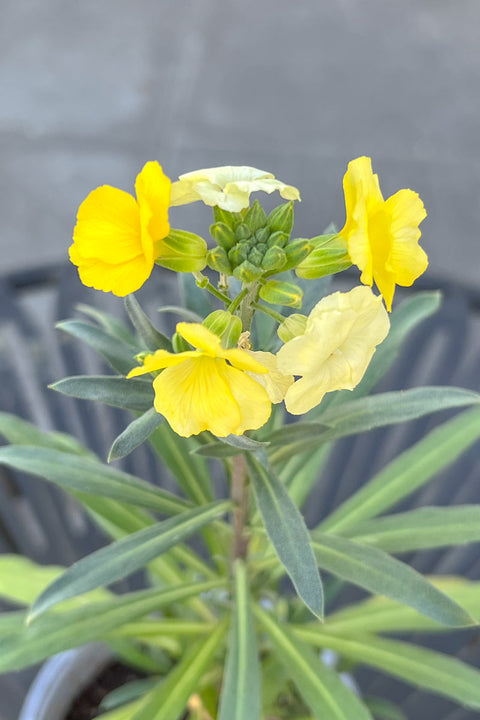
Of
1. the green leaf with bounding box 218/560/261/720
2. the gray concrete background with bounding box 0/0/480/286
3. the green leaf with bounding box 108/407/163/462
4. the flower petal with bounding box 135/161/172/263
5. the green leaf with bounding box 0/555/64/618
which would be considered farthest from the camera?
the gray concrete background with bounding box 0/0/480/286

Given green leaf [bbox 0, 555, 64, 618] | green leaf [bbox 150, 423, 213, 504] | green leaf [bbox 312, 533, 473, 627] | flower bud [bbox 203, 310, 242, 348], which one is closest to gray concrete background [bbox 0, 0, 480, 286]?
green leaf [bbox 0, 555, 64, 618]

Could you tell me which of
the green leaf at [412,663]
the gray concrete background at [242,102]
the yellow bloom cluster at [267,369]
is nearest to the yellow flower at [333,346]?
the yellow bloom cluster at [267,369]

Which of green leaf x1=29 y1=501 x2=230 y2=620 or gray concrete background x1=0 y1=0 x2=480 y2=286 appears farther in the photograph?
gray concrete background x1=0 y1=0 x2=480 y2=286

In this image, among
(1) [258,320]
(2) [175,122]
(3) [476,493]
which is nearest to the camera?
(1) [258,320]

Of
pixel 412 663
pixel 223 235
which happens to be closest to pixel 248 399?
pixel 223 235

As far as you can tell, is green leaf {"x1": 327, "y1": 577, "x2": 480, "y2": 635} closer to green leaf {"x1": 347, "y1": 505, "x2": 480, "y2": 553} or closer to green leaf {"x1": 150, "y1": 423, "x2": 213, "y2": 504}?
green leaf {"x1": 347, "y1": 505, "x2": 480, "y2": 553}

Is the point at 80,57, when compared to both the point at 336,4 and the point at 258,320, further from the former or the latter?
the point at 258,320

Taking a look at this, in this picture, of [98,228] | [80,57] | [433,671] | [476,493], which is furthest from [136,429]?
[80,57]

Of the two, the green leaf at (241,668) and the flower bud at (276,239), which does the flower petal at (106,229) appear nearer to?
the flower bud at (276,239)
